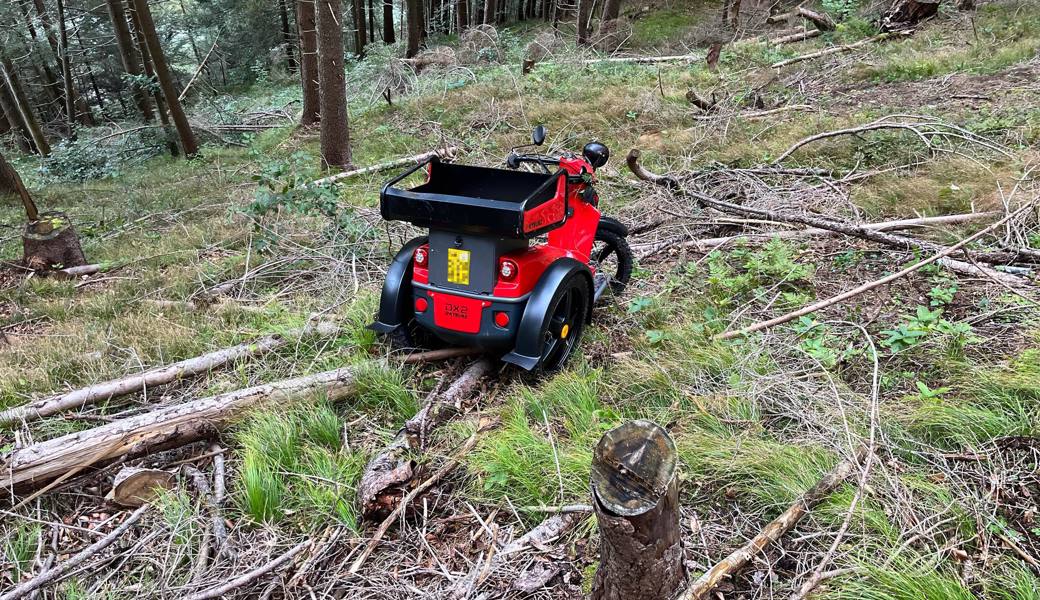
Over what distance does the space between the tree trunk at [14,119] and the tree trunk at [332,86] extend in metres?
12.2

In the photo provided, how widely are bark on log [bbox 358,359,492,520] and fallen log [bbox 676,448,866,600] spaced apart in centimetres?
122

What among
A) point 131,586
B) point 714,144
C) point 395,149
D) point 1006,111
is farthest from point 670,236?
point 395,149

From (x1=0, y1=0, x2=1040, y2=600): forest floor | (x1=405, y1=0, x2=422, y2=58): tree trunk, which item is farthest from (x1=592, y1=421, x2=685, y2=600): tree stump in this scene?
(x1=405, y1=0, x2=422, y2=58): tree trunk

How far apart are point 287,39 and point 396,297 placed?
2559 cm

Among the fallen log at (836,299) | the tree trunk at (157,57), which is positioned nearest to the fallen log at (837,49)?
the fallen log at (836,299)

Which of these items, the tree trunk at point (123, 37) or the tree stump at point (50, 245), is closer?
the tree stump at point (50, 245)

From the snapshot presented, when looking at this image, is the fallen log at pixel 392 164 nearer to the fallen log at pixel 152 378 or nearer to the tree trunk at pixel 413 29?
the fallen log at pixel 152 378

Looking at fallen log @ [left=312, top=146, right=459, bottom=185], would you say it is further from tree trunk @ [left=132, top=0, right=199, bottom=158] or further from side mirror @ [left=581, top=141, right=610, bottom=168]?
tree trunk @ [left=132, top=0, right=199, bottom=158]

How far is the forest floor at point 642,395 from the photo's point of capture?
1.97 meters

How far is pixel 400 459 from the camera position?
249cm

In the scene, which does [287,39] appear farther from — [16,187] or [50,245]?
[50,245]

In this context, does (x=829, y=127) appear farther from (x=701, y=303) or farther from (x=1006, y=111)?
(x=701, y=303)

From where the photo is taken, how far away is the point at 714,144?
6.70 metres

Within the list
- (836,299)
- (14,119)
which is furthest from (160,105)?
(836,299)
